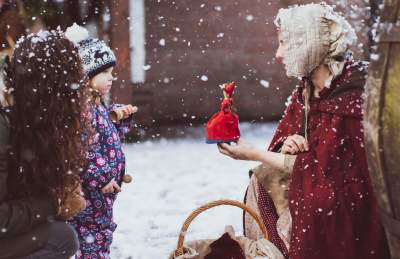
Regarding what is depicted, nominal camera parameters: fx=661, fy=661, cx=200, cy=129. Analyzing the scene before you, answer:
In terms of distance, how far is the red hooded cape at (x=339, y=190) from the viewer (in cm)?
296

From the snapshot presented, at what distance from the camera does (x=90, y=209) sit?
3.51m

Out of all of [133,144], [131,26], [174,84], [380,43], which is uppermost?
[380,43]

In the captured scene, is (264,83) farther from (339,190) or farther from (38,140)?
(38,140)

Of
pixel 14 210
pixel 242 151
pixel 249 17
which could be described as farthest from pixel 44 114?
pixel 249 17

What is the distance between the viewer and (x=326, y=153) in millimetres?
3021

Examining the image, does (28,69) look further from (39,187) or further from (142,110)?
(142,110)

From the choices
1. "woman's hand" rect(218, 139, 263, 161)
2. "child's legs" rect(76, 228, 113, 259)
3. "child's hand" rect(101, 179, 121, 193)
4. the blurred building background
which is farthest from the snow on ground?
"woman's hand" rect(218, 139, 263, 161)

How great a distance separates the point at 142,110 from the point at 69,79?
757 centimetres

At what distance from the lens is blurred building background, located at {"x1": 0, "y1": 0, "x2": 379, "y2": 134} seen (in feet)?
31.8

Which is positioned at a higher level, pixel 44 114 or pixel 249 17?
pixel 44 114

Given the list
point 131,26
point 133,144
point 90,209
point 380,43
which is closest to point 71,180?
point 90,209

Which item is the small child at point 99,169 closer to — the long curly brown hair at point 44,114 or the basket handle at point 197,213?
the basket handle at point 197,213

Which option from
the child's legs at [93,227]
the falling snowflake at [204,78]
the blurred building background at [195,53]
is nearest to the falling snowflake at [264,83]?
the blurred building background at [195,53]

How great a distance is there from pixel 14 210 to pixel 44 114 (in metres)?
0.38
